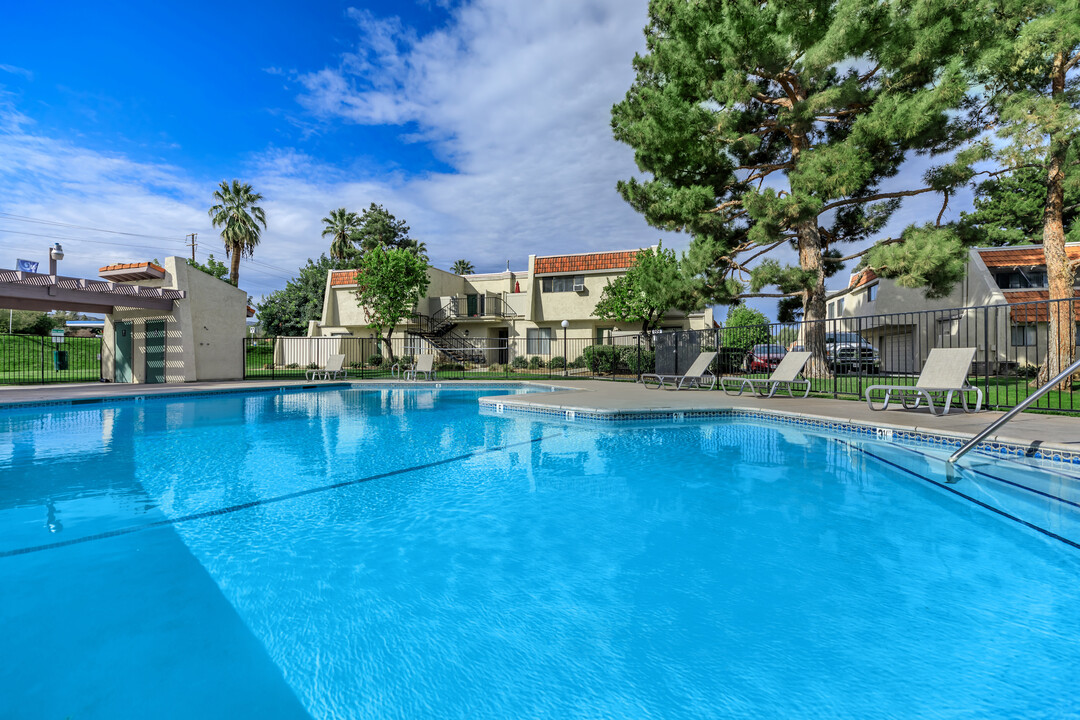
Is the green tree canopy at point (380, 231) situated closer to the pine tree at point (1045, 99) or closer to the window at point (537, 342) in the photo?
the window at point (537, 342)

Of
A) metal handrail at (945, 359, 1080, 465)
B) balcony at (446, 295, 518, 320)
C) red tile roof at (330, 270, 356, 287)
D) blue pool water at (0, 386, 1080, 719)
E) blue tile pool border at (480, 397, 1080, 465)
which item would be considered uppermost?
red tile roof at (330, 270, 356, 287)

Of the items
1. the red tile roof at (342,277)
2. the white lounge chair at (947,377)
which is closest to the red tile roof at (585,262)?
the red tile roof at (342,277)

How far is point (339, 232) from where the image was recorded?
133 ft

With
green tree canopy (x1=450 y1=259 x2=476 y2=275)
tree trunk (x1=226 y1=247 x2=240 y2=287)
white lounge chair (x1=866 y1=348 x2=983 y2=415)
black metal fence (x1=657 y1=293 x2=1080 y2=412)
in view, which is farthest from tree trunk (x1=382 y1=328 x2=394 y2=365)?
green tree canopy (x1=450 y1=259 x2=476 y2=275)

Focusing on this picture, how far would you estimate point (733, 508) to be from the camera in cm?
427

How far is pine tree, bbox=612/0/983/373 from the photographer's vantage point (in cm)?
1130

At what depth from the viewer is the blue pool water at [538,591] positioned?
194 cm

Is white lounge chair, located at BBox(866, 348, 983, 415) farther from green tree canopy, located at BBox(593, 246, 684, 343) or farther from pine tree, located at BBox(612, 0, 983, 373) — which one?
green tree canopy, located at BBox(593, 246, 684, 343)

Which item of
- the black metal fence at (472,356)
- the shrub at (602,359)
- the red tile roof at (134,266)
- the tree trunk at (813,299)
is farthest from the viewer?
the black metal fence at (472,356)

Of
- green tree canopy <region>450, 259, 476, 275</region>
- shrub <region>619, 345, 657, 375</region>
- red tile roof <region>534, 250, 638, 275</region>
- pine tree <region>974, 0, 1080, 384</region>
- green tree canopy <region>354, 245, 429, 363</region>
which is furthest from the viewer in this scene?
green tree canopy <region>450, 259, 476, 275</region>

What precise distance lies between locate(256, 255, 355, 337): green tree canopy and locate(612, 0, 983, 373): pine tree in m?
28.9

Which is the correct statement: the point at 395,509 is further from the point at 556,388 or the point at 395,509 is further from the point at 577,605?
the point at 556,388

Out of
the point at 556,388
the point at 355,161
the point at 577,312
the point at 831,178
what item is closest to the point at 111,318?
the point at 355,161

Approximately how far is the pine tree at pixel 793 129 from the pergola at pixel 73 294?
1633 cm
